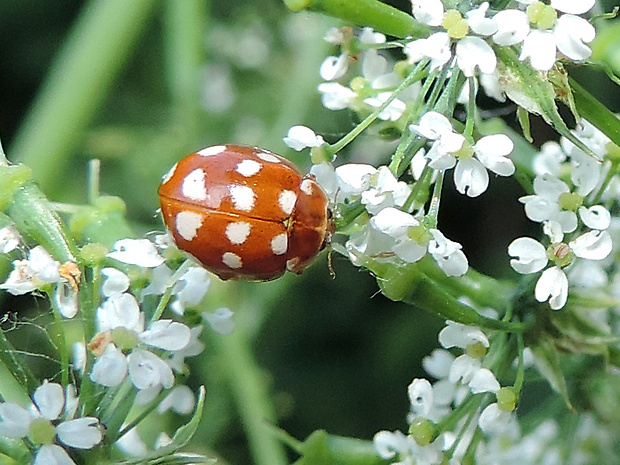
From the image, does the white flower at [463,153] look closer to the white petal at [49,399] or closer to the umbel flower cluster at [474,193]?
the umbel flower cluster at [474,193]

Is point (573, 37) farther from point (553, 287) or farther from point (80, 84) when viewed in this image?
point (80, 84)

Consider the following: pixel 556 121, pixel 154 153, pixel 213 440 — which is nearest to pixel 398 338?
pixel 213 440

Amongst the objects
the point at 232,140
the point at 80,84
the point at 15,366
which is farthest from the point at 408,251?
the point at 232,140

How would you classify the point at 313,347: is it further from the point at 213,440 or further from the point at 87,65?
the point at 87,65

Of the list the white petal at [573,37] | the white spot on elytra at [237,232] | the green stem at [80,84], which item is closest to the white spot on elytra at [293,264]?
the white spot on elytra at [237,232]

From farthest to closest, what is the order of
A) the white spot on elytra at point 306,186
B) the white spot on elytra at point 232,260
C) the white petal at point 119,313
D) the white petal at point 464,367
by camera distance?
the white spot on elytra at point 306,186
the white spot on elytra at point 232,260
the white petal at point 464,367
the white petal at point 119,313

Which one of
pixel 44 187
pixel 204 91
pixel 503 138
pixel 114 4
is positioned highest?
pixel 503 138
